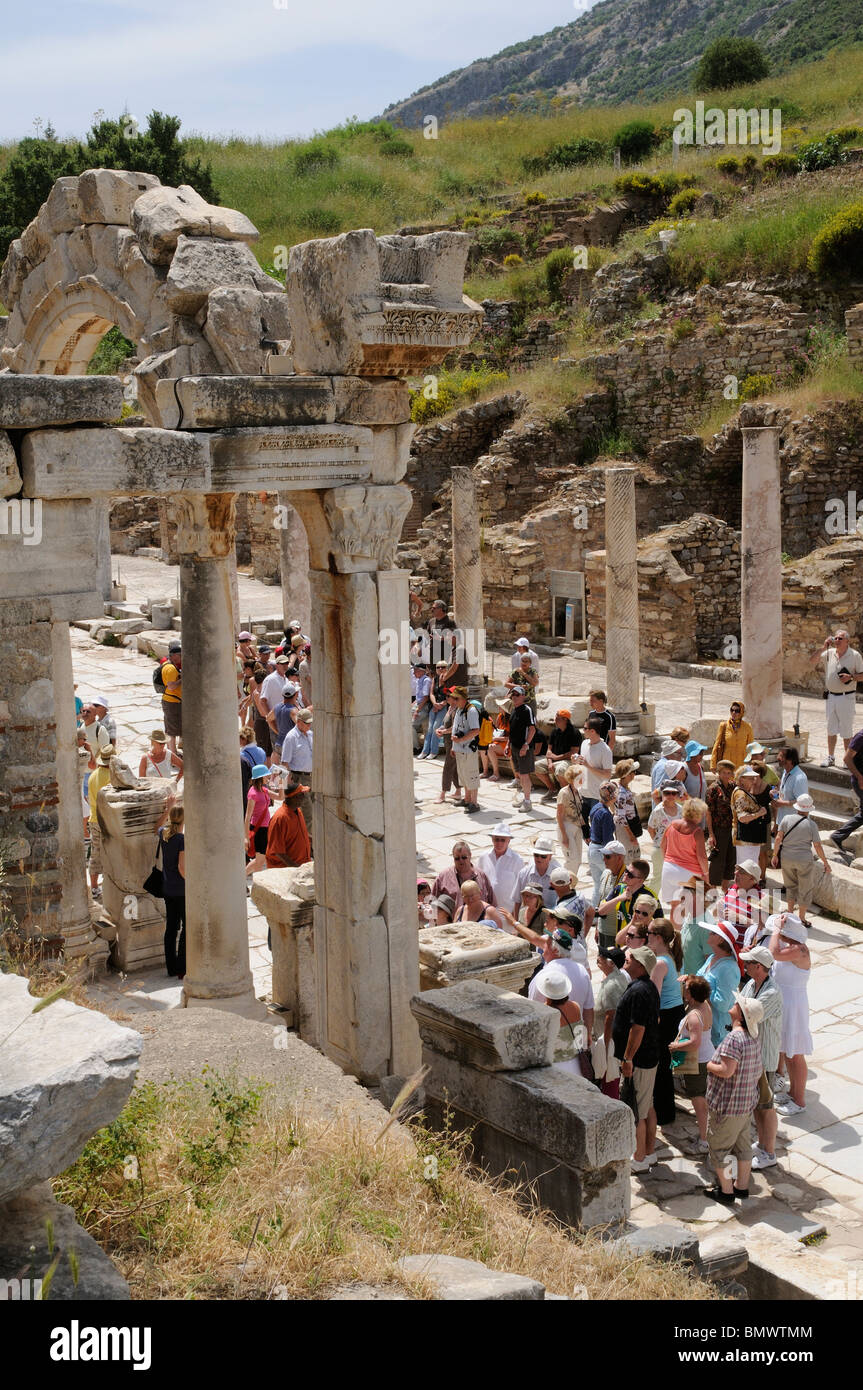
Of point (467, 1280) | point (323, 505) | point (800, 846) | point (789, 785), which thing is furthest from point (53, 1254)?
point (789, 785)

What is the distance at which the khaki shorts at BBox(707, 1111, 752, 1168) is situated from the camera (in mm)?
6961

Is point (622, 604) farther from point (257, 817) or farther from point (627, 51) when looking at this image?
point (627, 51)

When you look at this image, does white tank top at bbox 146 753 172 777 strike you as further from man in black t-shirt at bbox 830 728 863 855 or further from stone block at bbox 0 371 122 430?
stone block at bbox 0 371 122 430

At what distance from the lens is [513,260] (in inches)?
1459

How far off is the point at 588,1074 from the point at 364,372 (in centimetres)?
407

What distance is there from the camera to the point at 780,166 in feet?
110

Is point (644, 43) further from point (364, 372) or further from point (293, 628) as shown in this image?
point (364, 372)

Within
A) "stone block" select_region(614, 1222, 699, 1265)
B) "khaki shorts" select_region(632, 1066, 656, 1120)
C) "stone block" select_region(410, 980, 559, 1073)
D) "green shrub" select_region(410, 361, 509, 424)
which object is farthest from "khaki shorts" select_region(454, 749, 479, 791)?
"green shrub" select_region(410, 361, 509, 424)

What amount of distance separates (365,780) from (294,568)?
10376mm

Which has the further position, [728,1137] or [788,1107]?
[788,1107]

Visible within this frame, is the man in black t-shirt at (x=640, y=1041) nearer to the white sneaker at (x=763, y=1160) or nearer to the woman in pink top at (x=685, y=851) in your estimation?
the white sneaker at (x=763, y=1160)

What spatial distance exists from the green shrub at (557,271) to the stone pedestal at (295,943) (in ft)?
95.9

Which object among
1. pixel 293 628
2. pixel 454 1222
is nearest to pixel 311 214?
pixel 293 628

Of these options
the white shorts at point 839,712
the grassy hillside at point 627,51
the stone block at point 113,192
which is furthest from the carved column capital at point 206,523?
the grassy hillside at point 627,51
